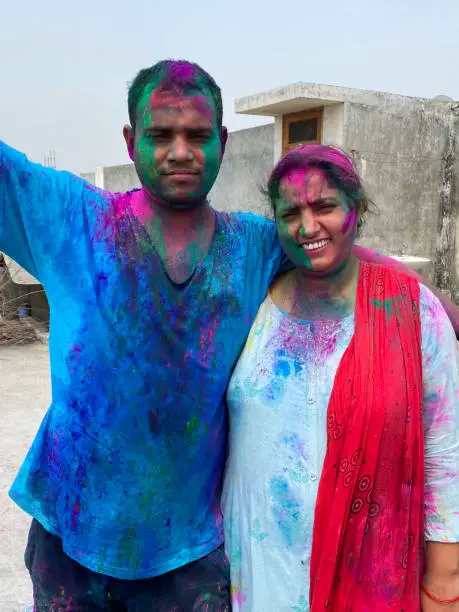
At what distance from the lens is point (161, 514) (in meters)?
1.53

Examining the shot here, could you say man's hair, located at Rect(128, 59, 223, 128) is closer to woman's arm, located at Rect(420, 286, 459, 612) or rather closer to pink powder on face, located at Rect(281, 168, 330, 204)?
pink powder on face, located at Rect(281, 168, 330, 204)

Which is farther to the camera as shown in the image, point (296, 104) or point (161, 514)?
point (296, 104)

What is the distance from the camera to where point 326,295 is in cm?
162

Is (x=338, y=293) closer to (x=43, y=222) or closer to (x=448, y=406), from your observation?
(x=448, y=406)

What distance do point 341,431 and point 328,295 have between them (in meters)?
0.37

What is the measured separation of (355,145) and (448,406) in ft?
22.2

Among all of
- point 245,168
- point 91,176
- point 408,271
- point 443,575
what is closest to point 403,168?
point 245,168

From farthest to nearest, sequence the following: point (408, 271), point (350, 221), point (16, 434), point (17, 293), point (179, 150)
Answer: point (17, 293), point (16, 434), point (408, 271), point (350, 221), point (179, 150)

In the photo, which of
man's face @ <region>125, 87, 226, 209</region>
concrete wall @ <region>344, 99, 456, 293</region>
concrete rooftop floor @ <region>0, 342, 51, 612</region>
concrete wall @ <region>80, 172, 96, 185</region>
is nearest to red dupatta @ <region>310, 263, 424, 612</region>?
man's face @ <region>125, 87, 226, 209</region>

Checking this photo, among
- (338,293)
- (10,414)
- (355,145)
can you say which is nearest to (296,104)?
(355,145)

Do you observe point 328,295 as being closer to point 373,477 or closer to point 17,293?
point 373,477

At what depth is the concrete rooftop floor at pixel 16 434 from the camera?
2.67 metres

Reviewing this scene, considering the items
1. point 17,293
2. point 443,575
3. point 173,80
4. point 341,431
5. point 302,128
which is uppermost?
point 302,128

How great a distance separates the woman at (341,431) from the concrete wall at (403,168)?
6.52 m
